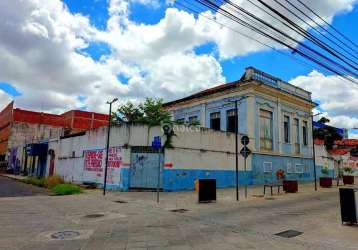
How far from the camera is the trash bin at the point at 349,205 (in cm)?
904

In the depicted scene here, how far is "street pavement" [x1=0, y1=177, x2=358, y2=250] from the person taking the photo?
22.5 ft

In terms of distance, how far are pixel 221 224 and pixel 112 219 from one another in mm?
3460

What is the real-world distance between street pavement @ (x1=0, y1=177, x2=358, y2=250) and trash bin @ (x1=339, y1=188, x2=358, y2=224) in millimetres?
321

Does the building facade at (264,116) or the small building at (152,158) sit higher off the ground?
the building facade at (264,116)

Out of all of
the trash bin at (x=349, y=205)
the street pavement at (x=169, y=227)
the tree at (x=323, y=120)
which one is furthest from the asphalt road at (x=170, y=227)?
the tree at (x=323, y=120)

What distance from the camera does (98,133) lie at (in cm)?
2303

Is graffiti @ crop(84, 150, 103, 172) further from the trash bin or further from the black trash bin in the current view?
the trash bin

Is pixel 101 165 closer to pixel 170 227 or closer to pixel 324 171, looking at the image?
pixel 170 227

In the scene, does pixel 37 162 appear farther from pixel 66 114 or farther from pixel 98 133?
pixel 66 114

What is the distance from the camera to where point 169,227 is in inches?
341

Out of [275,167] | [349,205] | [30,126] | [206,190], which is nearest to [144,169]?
[206,190]

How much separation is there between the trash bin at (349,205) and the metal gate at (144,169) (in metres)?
12.4

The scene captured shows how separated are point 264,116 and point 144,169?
13958mm

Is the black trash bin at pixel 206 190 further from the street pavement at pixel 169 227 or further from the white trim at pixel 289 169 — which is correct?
the white trim at pixel 289 169
